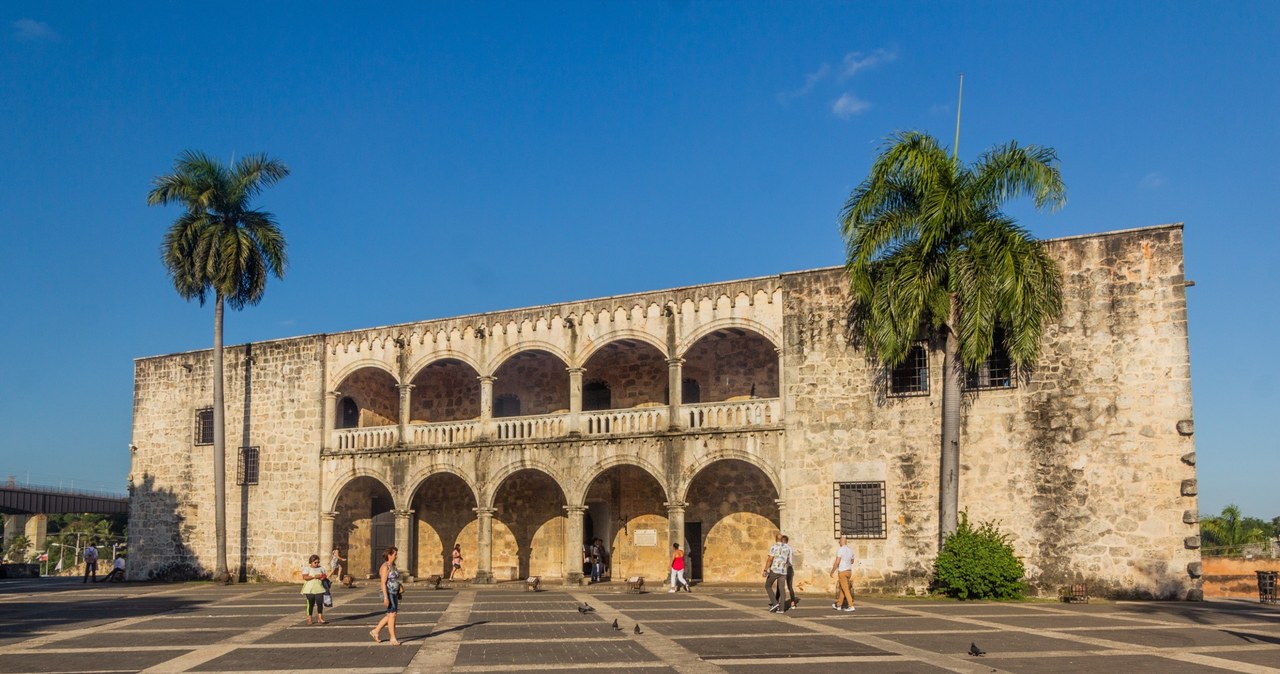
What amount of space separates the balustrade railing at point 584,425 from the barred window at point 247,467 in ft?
12.5

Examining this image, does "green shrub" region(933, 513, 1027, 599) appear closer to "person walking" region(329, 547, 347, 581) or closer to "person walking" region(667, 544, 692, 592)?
"person walking" region(667, 544, 692, 592)

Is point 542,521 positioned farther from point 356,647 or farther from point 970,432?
point 356,647

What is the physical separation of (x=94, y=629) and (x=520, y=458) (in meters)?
13.1

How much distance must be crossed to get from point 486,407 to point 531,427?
165cm

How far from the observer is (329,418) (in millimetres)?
33781

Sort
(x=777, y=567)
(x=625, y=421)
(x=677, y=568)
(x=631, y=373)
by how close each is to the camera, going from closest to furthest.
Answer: (x=777, y=567) → (x=677, y=568) → (x=625, y=421) → (x=631, y=373)

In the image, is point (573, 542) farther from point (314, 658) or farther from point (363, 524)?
point (314, 658)

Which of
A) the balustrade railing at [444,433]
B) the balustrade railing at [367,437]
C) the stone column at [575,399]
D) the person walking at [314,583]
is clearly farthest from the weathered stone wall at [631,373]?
the person walking at [314,583]

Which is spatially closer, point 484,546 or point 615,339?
point 615,339

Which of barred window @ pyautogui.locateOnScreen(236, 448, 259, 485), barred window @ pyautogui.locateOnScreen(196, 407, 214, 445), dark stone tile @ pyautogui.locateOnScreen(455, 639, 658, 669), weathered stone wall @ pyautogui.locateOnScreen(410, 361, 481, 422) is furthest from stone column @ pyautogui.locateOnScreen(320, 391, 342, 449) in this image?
dark stone tile @ pyautogui.locateOnScreen(455, 639, 658, 669)

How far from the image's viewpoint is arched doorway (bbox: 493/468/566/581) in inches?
1293

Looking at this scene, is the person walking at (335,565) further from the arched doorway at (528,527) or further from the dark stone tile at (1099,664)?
the dark stone tile at (1099,664)

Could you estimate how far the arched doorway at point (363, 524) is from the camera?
112 feet

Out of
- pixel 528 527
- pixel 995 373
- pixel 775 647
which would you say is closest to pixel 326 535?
pixel 528 527
